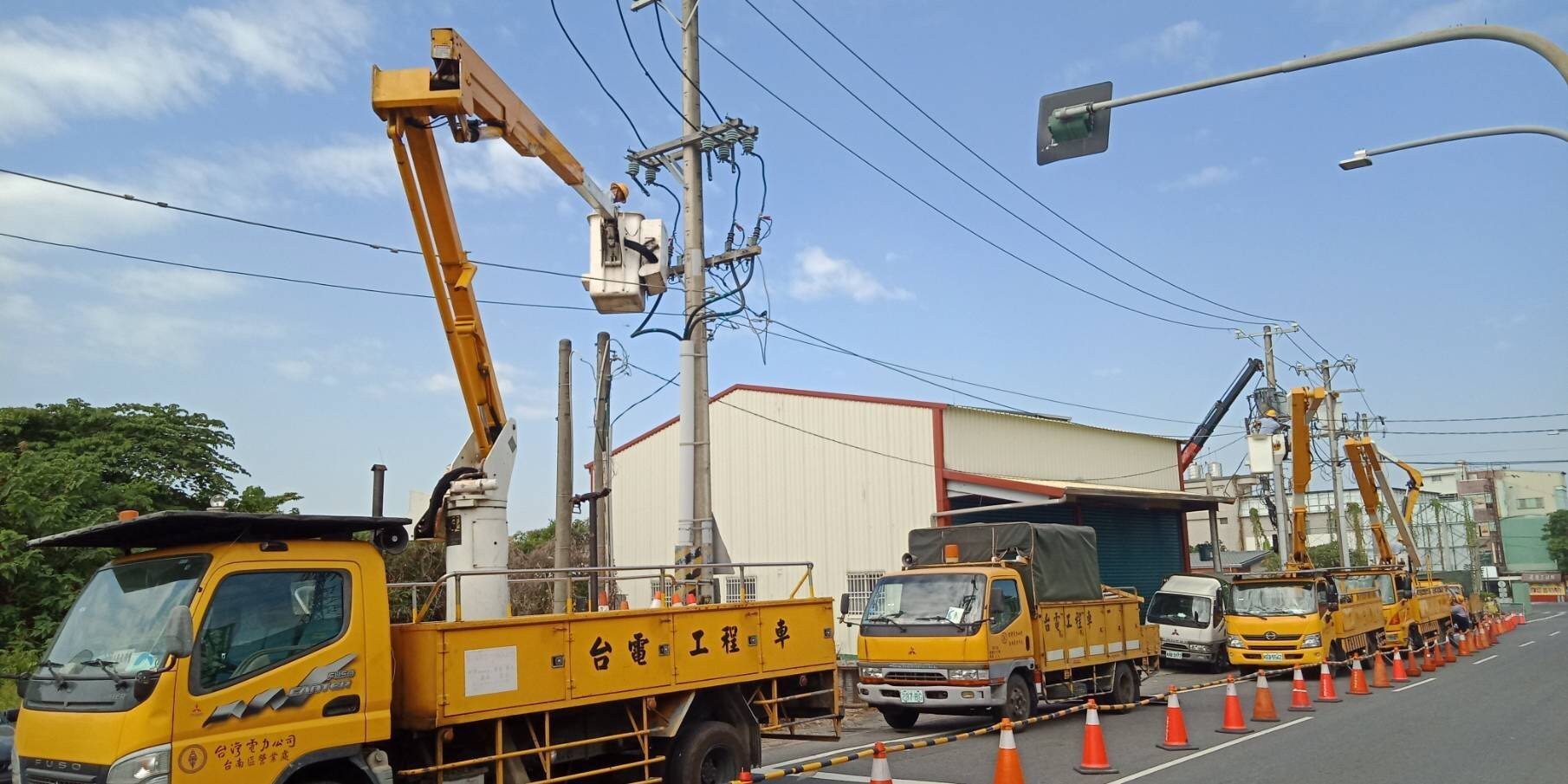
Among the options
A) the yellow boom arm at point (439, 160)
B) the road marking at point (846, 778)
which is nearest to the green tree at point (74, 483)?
the yellow boom arm at point (439, 160)

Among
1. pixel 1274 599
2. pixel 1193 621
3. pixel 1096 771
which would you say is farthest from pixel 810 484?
pixel 1096 771

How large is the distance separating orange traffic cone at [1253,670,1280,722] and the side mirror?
45.6 feet

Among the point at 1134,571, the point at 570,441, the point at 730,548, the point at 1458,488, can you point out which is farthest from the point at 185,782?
the point at 1458,488

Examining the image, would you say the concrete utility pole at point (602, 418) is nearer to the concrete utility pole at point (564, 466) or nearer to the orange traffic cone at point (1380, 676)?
the concrete utility pole at point (564, 466)

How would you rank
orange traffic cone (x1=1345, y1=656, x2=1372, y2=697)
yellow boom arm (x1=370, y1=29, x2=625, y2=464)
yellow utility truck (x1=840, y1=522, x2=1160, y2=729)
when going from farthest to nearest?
orange traffic cone (x1=1345, y1=656, x2=1372, y2=697) < yellow utility truck (x1=840, y1=522, x2=1160, y2=729) < yellow boom arm (x1=370, y1=29, x2=625, y2=464)

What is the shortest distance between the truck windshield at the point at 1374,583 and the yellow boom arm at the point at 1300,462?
1191mm

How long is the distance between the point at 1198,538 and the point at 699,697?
6520cm

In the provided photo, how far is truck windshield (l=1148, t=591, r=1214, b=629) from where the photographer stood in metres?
26.5

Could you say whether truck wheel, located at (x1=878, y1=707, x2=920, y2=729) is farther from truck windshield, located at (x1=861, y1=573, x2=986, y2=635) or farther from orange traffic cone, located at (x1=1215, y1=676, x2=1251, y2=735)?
orange traffic cone, located at (x1=1215, y1=676, x2=1251, y2=735)

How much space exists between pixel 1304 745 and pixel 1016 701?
11.7 ft

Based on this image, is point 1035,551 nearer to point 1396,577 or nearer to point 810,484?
point 810,484

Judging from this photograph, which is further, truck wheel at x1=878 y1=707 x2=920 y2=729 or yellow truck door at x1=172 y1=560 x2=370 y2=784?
truck wheel at x1=878 y1=707 x2=920 y2=729

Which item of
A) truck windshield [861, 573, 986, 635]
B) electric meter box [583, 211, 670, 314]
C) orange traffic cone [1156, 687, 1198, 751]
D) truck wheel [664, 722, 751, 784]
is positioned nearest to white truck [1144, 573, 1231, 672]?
truck windshield [861, 573, 986, 635]

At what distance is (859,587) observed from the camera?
28359 mm
